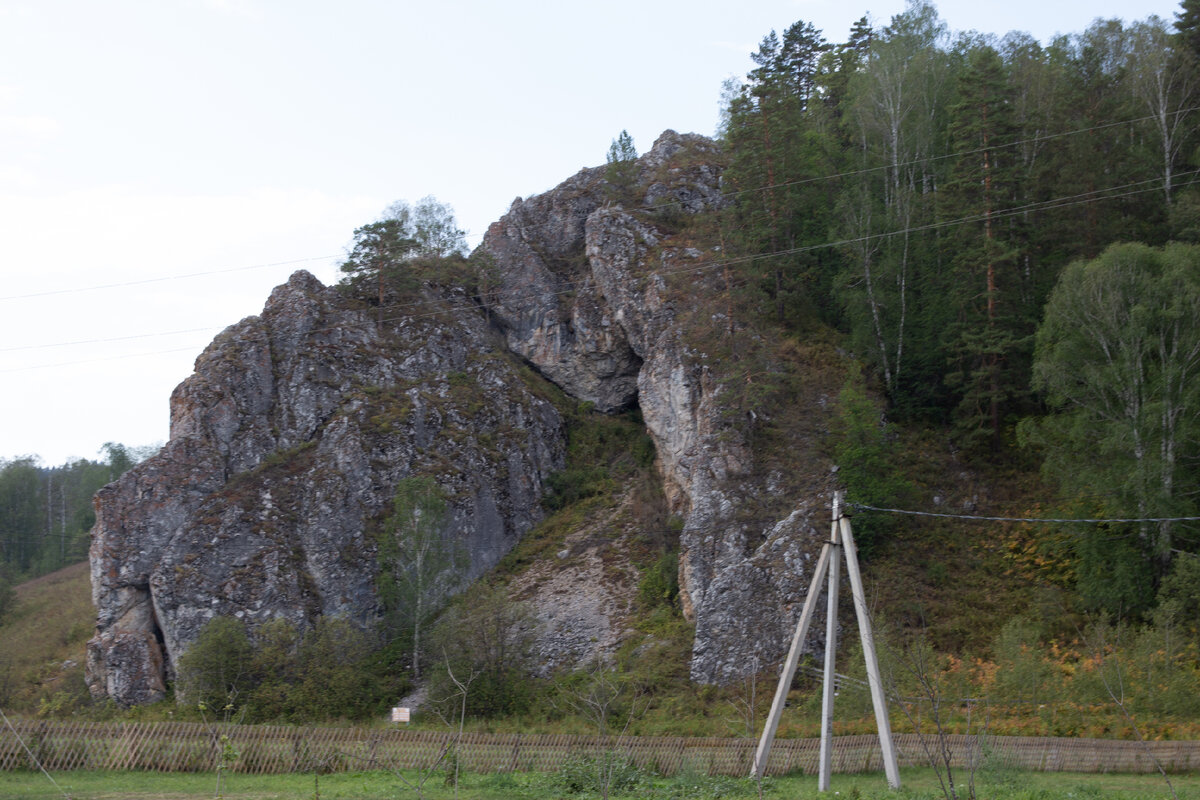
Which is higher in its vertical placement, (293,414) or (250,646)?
(293,414)

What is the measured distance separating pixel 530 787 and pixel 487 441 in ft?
97.1

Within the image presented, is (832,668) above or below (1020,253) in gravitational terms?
below

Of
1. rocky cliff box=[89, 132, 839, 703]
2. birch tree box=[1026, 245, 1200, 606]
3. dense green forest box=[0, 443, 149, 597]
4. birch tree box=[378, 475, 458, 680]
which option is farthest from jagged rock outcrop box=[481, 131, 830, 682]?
dense green forest box=[0, 443, 149, 597]

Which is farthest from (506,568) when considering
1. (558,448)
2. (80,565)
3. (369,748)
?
(80,565)

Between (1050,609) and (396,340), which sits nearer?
(1050,609)

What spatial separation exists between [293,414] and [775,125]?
90.4ft

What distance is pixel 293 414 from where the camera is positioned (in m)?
45.1

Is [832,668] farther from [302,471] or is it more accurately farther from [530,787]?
Result: [302,471]

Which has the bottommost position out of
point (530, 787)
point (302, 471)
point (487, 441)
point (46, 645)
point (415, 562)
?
point (46, 645)

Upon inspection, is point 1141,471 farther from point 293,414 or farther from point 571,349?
point 293,414

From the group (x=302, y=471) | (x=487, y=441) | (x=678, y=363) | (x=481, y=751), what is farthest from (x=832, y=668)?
(x=302, y=471)

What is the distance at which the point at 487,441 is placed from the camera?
154 ft

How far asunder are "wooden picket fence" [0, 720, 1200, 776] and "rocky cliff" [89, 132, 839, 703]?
9969 mm

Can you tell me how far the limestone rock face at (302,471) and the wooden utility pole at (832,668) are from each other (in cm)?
2353
